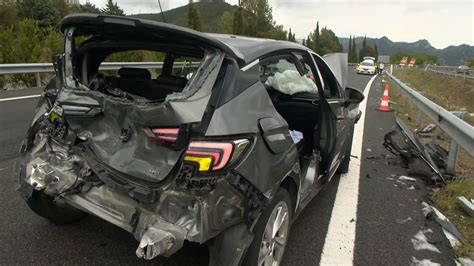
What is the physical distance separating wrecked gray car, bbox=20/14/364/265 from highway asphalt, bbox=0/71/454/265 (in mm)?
238

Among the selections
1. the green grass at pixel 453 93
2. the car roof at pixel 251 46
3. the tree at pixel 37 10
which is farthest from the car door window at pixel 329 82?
the tree at pixel 37 10

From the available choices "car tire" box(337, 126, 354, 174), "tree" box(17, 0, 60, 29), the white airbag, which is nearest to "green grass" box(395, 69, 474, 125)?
"car tire" box(337, 126, 354, 174)

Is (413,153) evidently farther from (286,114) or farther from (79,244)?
(79,244)

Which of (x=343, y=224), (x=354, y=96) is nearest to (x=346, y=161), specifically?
(x=354, y=96)

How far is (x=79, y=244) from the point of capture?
3.09 m

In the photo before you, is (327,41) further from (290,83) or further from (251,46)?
(251,46)

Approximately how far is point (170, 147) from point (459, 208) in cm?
349

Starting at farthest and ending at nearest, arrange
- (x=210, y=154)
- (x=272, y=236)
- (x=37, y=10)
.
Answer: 1. (x=37, y=10)
2. (x=272, y=236)
3. (x=210, y=154)

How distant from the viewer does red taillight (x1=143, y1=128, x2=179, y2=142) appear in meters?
2.27

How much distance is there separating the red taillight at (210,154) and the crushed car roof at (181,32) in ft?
1.99

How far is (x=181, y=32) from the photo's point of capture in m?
2.39

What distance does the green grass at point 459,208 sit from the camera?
342 cm

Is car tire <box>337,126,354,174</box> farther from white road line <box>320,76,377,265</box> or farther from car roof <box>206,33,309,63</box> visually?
car roof <box>206,33,309,63</box>

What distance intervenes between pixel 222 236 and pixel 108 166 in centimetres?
87
